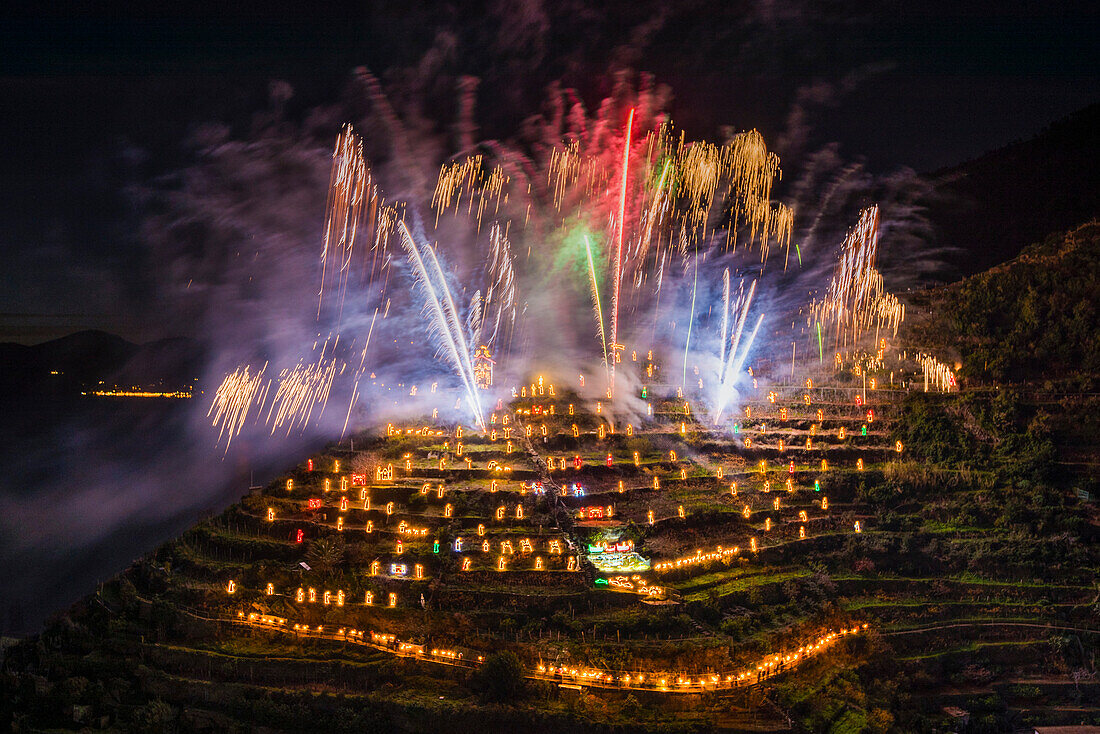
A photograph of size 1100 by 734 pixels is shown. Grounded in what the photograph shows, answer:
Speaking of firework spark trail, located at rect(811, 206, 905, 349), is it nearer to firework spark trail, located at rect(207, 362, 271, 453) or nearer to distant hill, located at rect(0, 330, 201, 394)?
firework spark trail, located at rect(207, 362, 271, 453)

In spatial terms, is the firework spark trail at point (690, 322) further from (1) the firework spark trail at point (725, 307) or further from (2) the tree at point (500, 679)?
(2) the tree at point (500, 679)

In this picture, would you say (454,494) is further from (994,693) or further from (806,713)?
(994,693)

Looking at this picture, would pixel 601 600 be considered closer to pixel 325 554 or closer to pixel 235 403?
pixel 325 554

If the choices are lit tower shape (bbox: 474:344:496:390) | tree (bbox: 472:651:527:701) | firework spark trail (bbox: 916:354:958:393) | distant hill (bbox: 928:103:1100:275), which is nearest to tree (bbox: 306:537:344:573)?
tree (bbox: 472:651:527:701)

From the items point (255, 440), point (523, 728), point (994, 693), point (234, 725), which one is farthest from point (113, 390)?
point (994, 693)

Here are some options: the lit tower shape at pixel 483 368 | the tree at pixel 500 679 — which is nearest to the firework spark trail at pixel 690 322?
the lit tower shape at pixel 483 368

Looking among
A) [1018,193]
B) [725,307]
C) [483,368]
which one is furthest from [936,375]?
[483,368]
